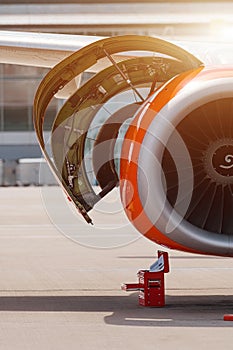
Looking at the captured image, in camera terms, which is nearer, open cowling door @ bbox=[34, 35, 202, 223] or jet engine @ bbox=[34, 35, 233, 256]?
jet engine @ bbox=[34, 35, 233, 256]

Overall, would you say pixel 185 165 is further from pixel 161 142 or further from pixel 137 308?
pixel 137 308

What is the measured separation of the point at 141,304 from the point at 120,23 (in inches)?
1986

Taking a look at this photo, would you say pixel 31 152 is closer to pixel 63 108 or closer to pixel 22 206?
pixel 22 206

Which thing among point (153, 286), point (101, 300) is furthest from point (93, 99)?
point (153, 286)

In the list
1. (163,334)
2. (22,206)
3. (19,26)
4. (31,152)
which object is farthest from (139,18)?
A: (163,334)

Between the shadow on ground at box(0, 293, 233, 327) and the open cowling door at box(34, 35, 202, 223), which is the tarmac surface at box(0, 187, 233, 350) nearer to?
the shadow on ground at box(0, 293, 233, 327)

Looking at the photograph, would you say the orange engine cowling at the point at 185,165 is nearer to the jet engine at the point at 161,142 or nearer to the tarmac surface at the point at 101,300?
the jet engine at the point at 161,142

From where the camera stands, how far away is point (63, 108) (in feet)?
37.7

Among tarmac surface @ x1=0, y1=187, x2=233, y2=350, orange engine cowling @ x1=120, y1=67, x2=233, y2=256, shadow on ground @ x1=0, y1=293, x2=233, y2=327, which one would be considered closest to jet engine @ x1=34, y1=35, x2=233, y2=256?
orange engine cowling @ x1=120, y1=67, x2=233, y2=256

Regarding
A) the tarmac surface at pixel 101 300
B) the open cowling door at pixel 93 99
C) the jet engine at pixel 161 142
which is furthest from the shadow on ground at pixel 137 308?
the open cowling door at pixel 93 99

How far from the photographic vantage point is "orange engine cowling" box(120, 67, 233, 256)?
9.92 m

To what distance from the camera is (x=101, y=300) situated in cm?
1100

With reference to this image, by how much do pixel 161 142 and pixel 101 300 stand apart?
1.91m

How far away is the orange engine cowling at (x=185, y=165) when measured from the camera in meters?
9.92
